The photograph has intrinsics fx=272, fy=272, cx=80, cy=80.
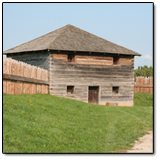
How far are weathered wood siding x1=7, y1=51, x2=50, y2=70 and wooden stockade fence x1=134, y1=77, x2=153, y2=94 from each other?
16.1 m

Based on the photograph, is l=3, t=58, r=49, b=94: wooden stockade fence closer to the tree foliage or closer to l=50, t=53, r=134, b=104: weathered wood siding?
l=50, t=53, r=134, b=104: weathered wood siding

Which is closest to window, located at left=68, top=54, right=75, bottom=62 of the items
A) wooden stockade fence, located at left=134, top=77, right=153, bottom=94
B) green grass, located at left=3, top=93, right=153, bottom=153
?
green grass, located at left=3, top=93, right=153, bottom=153

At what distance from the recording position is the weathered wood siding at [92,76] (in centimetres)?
2573

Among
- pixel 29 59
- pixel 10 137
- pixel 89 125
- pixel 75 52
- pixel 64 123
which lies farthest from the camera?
pixel 29 59

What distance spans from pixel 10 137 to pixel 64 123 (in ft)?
15.5

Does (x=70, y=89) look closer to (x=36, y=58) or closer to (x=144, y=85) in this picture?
(x=36, y=58)

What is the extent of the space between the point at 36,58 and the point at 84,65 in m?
4.86

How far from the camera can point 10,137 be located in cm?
936

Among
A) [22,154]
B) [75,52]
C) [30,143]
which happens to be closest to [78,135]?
[30,143]

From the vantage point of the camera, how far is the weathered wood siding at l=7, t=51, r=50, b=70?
85.1ft

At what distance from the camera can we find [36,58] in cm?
2722

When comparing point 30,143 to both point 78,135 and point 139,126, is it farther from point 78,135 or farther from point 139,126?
point 139,126

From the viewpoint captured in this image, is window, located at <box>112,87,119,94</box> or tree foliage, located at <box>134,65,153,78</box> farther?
tree foliage, located at <box>134,65,153,78</box>

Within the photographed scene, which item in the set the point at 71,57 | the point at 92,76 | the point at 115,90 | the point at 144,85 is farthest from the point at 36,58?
the point at 144,85
